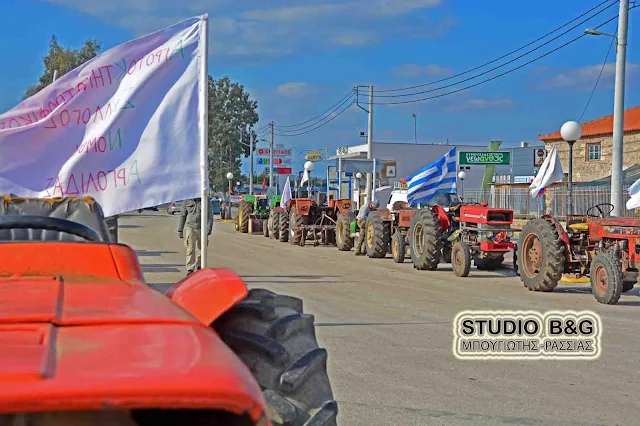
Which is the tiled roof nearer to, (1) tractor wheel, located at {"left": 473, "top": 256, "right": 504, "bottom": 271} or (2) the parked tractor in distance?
(1) tractor wheel, located at {"left": 473, "top": 256, "right": 504, "bottom": 271}

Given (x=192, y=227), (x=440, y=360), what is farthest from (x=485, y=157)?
(x=440, y=360)

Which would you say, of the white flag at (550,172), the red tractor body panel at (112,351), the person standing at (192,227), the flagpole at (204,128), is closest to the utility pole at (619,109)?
the white flag at (550,172)

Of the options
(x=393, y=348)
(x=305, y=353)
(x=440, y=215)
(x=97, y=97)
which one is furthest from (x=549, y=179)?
(x=305, y=353)

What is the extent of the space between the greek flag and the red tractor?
1.50 meters

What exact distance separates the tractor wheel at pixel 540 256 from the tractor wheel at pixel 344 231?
33.4ft

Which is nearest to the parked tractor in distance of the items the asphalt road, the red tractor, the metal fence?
the asphalt road

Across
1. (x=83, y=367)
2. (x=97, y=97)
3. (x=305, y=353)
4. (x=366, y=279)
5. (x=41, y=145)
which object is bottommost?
(x=366, y=279)

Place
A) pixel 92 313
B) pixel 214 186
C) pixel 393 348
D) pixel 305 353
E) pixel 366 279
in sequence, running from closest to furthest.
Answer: pixel 92 313, pixel 305 353, pixel 393 348, pixel 366 279, pixel 214 186

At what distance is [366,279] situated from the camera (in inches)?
638

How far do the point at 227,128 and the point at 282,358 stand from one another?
7465 cm

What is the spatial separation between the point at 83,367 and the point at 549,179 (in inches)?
710

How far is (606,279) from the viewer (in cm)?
1258

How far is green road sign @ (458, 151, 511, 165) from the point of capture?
50375 millimetres

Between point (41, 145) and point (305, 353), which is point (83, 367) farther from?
point (41, 145)
